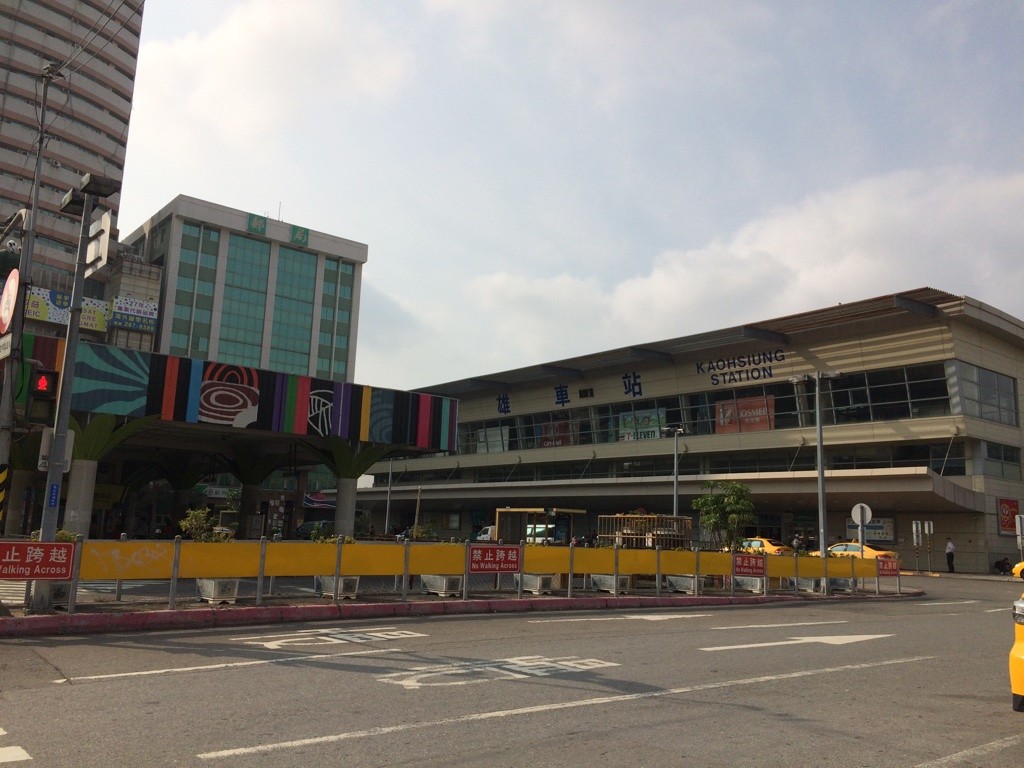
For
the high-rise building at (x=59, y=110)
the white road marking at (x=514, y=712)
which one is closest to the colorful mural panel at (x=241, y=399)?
the white road marking at (x=514, y=712)

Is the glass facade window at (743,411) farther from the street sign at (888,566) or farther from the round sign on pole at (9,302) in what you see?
the round sign on pole at (9,302)

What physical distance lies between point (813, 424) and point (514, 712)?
44.0 meters

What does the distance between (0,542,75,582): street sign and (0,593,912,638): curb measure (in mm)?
654

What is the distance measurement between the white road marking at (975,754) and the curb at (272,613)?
10643mm

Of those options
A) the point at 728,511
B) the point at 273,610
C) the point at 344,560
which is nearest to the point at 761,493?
the point at 728,511

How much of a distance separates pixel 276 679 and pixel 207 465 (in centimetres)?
4196

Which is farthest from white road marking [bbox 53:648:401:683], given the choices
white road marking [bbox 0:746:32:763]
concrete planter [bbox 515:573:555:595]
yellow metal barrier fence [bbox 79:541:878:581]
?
concrete planter [bbox 515:573:555:595]

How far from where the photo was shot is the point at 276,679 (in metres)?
8.65

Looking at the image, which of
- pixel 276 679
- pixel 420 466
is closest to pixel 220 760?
pixel 276 679

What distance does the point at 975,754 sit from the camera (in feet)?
20.7

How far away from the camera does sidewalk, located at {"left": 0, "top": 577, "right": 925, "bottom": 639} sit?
12.0m

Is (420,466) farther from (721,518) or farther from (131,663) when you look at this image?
(131,663)

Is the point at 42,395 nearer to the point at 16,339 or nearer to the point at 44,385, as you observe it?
the point at 44,385

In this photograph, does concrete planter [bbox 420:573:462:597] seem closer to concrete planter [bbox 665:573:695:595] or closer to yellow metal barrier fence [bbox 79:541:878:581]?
yellow metal barrier fence [bbox 79:541:878:581]
